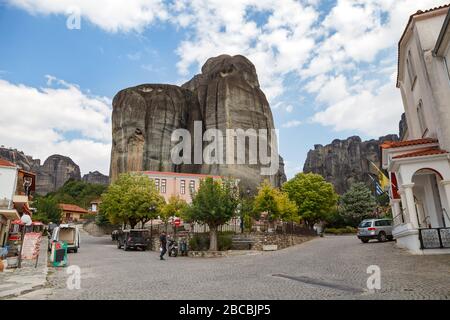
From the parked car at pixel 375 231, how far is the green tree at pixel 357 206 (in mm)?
26893

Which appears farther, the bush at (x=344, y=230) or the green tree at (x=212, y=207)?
the bush at (x=344, y=230)

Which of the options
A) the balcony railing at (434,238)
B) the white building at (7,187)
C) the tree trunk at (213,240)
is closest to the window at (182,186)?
the white building at (7,187)

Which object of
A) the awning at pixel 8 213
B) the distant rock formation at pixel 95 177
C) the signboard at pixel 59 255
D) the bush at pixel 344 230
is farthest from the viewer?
the distant rock formation at pixel 95 177

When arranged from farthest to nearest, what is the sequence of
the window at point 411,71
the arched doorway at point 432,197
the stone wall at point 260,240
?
1. the stone wall at point 260,240
2. the window at point 411,71
3. the arched doorway at point 432,197

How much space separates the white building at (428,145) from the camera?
583 inches

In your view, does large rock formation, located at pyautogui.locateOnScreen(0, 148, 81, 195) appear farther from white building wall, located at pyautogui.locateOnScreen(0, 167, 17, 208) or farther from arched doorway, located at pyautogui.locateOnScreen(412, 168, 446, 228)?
arched doorway, located at pyautogui.locateOnScreen(412, 168, 446, 228)

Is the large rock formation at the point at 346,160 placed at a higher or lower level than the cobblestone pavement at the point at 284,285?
higher

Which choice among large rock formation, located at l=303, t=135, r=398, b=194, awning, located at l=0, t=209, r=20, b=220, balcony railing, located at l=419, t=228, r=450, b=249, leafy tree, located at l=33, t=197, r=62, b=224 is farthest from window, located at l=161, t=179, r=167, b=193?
large rock formation, located at l=303, t=135, r=398, b=194

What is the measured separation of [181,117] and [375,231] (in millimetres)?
54904

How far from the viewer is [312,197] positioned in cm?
4828

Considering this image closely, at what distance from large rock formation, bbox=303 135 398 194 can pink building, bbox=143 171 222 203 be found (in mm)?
46756

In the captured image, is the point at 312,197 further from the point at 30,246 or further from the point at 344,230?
the point at 30,246

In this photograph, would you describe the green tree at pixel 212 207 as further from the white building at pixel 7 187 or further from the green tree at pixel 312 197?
the green tree at pixel 312 197

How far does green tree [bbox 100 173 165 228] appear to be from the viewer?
35.9 meters
